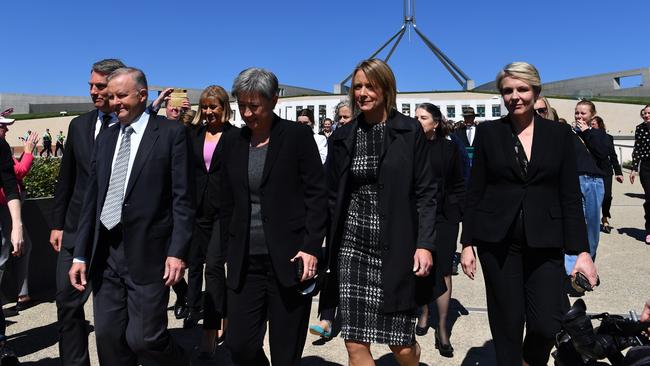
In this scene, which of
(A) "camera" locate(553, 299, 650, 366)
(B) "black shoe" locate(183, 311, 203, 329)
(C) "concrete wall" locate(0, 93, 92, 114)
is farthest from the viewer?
(C) "concrete wall" locate(0, 93, 92, 114)

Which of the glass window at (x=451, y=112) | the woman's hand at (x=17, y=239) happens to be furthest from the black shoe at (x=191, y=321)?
the glass window at (x=451, y=112)

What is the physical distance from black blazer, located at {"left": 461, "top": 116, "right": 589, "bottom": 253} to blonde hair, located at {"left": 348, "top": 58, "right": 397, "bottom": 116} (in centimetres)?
60

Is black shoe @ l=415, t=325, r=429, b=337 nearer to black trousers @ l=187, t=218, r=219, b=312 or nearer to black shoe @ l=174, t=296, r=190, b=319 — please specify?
black trousers @ l=187, t=218, r=219, b=312

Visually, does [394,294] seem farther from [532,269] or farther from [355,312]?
[532,269]

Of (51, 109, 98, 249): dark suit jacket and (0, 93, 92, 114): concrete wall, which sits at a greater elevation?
(0, 93, 92, 114): concrete wall

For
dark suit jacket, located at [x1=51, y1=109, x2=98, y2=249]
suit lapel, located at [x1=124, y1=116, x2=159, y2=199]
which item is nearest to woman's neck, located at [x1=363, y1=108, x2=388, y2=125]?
suit lapel, located at [x1=124, y1=116, x2=159, y2=199]

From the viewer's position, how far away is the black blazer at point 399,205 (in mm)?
2789

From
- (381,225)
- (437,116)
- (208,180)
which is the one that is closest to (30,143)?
(208,180)

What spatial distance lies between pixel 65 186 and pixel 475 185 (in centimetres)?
243

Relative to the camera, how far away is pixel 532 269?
9.36ft

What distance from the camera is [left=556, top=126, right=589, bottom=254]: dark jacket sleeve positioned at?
9.21ft

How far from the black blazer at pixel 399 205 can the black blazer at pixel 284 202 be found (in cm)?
12

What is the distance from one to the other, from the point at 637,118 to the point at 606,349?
125ft

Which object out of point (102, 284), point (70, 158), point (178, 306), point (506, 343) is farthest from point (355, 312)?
point (178, 306)
